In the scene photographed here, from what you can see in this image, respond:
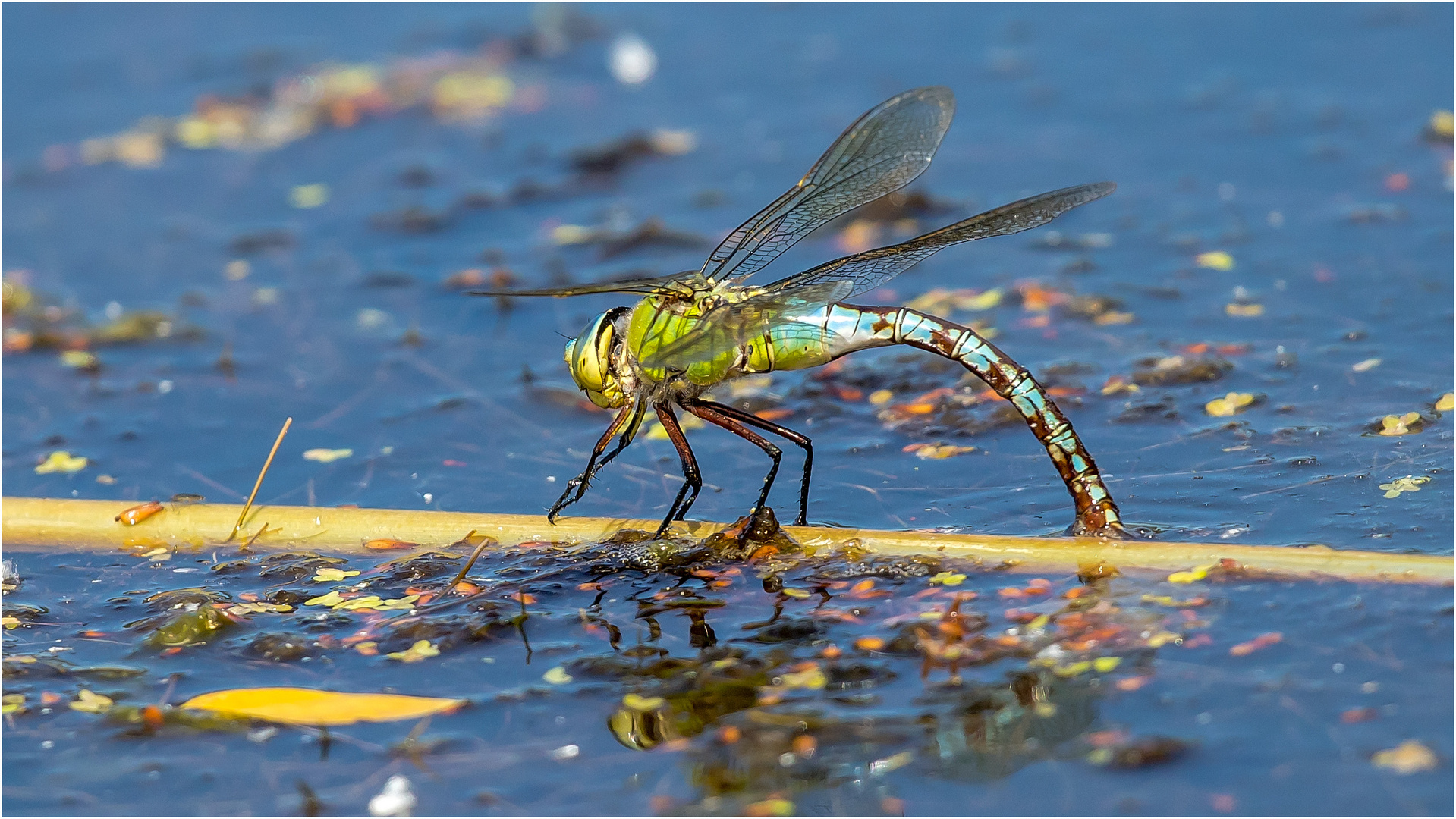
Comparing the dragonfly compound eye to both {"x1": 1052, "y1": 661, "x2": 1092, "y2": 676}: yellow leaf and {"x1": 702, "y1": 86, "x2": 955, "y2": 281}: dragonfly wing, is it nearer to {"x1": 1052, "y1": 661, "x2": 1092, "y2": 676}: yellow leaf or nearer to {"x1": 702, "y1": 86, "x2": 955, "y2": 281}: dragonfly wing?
{"x1": 702, "y1": 86, "x2": 955, "y2": 281}: dragonfly wing

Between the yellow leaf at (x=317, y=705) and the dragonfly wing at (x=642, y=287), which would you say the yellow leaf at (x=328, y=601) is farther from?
the dragonfly wing at (x=642, y=287)

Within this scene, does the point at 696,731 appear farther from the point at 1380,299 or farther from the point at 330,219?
the point at 330,219

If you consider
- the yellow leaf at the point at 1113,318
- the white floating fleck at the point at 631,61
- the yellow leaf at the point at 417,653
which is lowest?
the yellow leaf at the point at 417,653

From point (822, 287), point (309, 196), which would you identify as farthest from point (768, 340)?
point (309, 196)

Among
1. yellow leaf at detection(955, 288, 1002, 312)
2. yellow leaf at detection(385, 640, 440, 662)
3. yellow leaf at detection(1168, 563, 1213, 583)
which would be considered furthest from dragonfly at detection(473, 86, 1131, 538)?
yellow leaf at detection(955, 288, 1002, 312)

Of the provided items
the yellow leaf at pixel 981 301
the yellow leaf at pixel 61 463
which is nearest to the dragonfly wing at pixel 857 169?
the yellow leaf at pixel 981 301

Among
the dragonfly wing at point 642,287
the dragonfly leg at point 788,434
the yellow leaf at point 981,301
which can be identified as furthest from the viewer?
the yellow leaf at point 981,301
